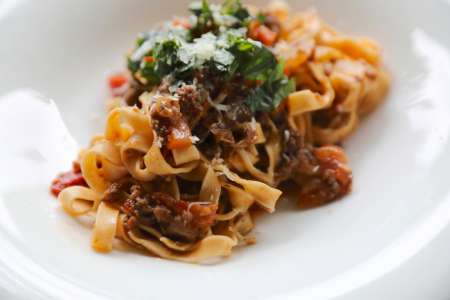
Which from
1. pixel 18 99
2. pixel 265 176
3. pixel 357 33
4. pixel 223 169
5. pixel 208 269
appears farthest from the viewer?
pixel 357 33

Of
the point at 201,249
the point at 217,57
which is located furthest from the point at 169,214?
the point at 217,57

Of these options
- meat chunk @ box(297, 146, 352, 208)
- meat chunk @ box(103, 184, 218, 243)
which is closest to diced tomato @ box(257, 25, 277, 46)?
meat chunk @ box(297, 146, 352, 208)

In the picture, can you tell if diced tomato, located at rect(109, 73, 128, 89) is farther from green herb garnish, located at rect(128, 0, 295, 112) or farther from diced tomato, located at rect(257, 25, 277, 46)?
diced tomato, located at rect(257, 25, 277, 46)

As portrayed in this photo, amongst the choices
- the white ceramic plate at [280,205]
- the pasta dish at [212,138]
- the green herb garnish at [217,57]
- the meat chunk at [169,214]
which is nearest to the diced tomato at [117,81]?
the white ceramic plate at [280,205]

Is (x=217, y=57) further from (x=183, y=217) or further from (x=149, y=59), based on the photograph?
(x=183, y=217)

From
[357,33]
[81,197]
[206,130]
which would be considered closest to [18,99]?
[81,197]

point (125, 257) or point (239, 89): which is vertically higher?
point (239, 89)

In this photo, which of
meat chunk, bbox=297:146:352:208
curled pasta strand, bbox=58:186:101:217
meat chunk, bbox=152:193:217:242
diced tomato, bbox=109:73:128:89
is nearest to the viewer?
meat chunk, bbox=152:193:217:242

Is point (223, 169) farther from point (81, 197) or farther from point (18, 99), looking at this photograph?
point (18, 99)
